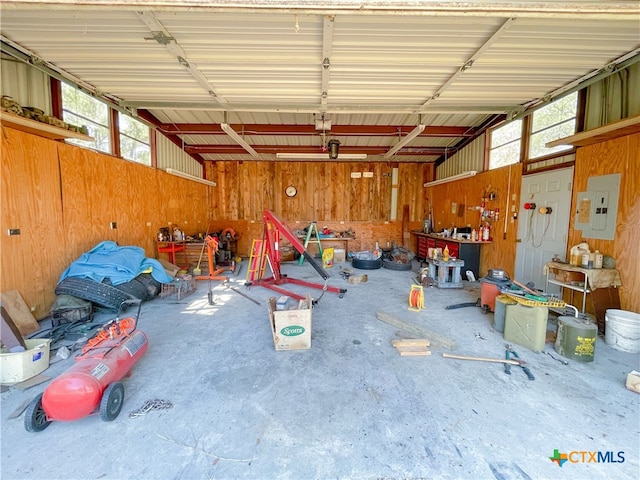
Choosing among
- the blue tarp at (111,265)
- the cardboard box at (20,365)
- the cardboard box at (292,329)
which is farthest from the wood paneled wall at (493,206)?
the cardboard box at (20,365)

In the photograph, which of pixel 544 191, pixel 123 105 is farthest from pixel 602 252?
pixel 123 105

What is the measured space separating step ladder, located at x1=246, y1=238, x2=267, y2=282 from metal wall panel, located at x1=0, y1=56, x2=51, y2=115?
12.3ft

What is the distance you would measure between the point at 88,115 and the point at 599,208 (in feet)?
26.3

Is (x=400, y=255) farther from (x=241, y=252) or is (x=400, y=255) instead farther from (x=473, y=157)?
(x=241, y=252)

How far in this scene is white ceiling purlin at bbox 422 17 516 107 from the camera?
2.46 meters

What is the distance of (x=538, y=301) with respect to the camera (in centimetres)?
287

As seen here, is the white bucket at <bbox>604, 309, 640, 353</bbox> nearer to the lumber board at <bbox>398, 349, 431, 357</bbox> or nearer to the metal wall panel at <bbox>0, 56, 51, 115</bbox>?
the lumber board at <bbox>398, 349, 431, 357</bbox>

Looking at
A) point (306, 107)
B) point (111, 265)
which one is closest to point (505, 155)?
point (306, 107)

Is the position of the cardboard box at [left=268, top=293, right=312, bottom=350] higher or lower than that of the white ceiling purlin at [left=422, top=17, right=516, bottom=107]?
lower

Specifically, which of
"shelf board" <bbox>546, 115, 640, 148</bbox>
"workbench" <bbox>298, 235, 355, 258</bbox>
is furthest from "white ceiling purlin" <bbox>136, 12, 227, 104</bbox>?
"workbench" <bbox>298, 235, 355, 258</bbox>

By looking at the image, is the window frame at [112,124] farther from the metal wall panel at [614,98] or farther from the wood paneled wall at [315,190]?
the metal wall panel at [614,98]

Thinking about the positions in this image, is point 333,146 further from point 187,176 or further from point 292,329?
point 292,329

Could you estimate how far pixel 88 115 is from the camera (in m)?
4.27

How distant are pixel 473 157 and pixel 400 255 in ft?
10.5
